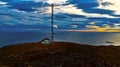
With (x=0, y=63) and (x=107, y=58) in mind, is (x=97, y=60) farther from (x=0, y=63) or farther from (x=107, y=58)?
(x=0, y=63)

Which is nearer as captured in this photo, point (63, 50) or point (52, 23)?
point (63, 50)

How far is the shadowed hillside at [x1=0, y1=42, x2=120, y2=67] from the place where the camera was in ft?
149

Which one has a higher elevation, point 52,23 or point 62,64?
point 52,23

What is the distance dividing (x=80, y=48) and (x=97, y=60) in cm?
775

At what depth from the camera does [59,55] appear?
4869 centimetres

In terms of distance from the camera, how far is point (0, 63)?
4634cm

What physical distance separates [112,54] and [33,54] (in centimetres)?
1384

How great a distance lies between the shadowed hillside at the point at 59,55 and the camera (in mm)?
45281

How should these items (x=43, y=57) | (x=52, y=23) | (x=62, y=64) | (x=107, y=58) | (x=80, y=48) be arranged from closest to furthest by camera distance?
(x=62, y=64), (x=43, y=57), (x=107, y=58), (x=80, y=48), (x=52, y=23)

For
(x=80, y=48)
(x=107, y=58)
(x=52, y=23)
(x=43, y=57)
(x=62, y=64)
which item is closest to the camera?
(x=62, y=64)

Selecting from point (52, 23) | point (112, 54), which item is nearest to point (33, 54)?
point (52, 23)

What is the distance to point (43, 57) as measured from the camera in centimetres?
4794

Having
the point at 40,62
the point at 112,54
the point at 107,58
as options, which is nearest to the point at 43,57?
the point at 40,62

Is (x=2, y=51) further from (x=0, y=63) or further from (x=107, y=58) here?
(x=107, y=58)
